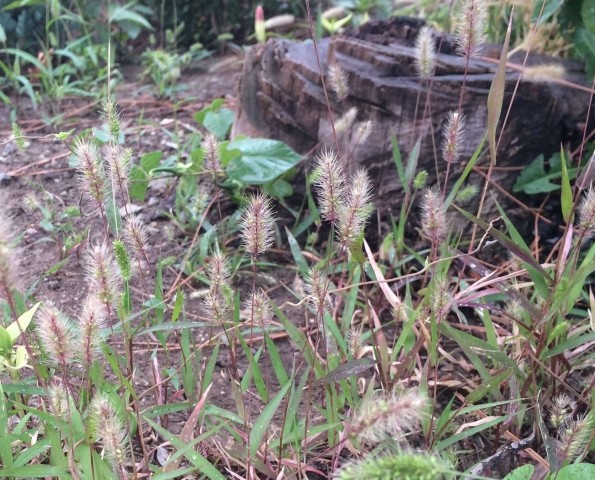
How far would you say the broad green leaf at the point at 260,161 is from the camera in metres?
1.98

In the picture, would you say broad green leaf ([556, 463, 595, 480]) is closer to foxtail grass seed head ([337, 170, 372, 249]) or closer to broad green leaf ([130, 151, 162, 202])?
foxtail grass seed head ([337, 170, 372, 249])

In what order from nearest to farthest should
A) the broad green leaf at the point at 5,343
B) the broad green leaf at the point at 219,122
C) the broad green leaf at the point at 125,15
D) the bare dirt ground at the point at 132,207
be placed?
the broad green leaf at the point at 5,343
the bare dirt ground at the point at 132,207
the broad green leaf at the point at 219,122
the broad green leaf at the point at 125,15

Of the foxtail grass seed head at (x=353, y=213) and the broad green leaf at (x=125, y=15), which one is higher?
the foxtail grass seed head at (x=353, y=213)

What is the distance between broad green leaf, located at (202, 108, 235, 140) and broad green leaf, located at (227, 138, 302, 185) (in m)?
0.17

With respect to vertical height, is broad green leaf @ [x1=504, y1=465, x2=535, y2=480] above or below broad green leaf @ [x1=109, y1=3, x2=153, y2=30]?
below

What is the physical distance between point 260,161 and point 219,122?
304 millimetres

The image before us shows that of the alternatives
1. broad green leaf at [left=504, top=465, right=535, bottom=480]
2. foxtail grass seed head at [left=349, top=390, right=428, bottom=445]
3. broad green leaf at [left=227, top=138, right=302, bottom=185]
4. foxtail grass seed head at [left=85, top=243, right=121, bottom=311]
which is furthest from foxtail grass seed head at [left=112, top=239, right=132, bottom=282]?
broad green leaf at [left=227, top=138, right=302, bottom=185]

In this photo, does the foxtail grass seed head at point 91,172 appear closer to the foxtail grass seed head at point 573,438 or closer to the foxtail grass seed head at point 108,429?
the foxtail grass seed head at point 108,429

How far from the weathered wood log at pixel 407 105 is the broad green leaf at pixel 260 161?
0.18 meters

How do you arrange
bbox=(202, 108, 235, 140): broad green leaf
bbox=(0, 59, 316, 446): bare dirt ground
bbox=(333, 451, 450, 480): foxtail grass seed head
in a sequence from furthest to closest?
bbox=(202, 108, 235, 140): broad green leaf, bbox=(0, 59, 316, 446): bare dirt ground, bbox=(333, 451, 450, 480): foxtail grass seed head

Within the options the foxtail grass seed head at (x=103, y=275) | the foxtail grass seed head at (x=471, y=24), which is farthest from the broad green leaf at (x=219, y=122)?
the foxtail grass seed head at (x=103, y=275)

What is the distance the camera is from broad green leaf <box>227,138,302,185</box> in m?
1.98

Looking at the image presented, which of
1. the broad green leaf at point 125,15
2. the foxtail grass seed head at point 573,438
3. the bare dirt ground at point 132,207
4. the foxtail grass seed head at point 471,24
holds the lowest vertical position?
the bare dirt ground at point 132,207

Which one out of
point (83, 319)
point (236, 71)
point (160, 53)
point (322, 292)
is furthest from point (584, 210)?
point (236, 71)
